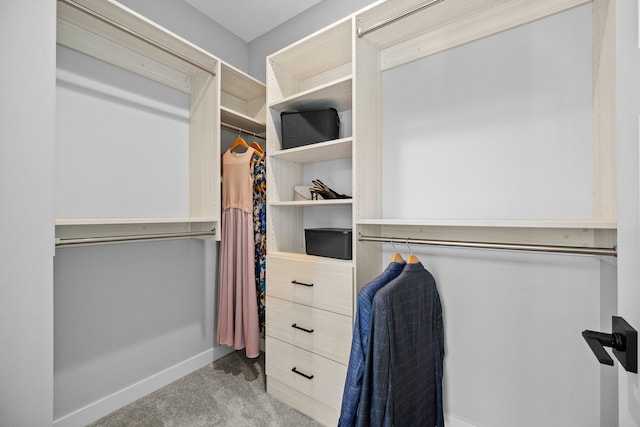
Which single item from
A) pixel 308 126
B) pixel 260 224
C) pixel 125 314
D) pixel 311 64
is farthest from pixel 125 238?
pixel 311 64

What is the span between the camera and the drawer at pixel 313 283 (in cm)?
154

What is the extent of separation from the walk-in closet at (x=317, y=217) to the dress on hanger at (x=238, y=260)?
0.05 ft

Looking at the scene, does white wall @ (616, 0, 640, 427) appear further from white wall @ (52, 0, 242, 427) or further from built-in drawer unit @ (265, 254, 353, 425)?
white wall @ (52, 0, 242, 427)

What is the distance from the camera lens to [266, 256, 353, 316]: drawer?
1.54m

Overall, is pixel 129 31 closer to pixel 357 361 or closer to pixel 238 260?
pixel 238 260

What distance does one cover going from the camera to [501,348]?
144cm

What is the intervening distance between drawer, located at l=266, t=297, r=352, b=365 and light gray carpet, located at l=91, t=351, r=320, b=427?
41cm

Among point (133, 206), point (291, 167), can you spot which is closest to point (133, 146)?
point (133, 206)

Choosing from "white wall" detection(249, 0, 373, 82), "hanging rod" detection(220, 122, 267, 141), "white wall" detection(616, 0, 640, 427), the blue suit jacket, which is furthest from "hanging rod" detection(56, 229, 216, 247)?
"white wall" detection(616, 0, 640, 427)

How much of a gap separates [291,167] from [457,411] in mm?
1745

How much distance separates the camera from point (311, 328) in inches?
65.7

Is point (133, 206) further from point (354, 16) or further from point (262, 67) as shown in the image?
point (354, 16)

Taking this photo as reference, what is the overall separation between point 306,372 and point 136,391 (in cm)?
110

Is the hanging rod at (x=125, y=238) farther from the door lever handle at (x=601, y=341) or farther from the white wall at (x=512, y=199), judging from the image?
the door lever handle at (x=601, y=341)
